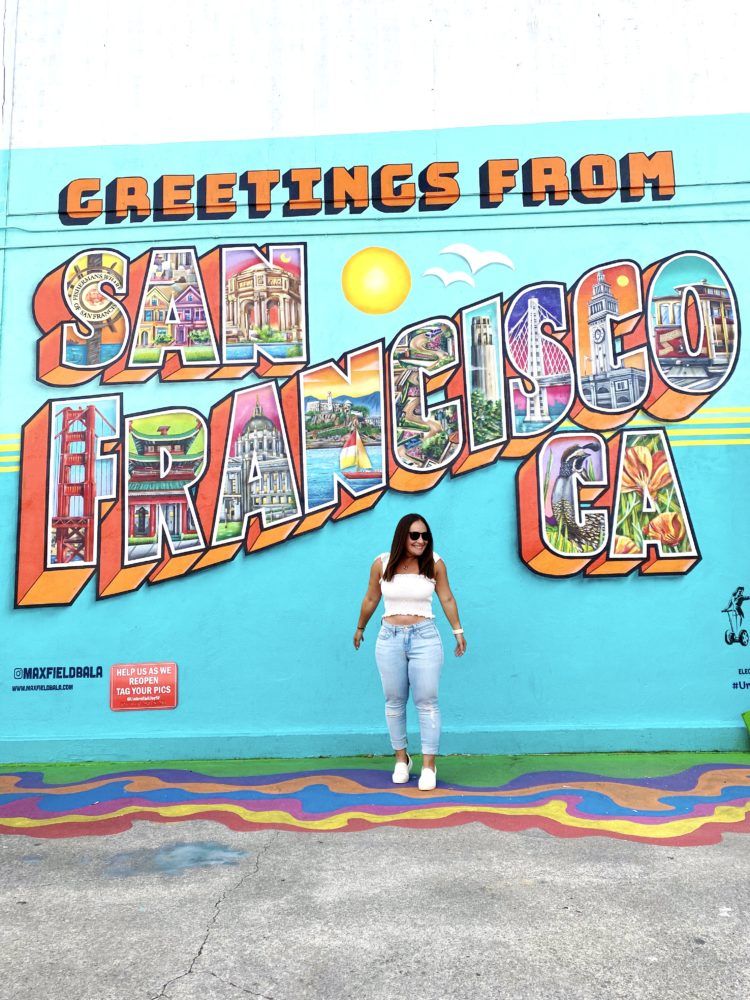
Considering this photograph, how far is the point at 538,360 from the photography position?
21.0 ft

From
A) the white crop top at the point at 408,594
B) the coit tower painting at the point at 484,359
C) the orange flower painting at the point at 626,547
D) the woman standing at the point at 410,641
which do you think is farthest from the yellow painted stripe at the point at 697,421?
the white crop top at the point at 408,594

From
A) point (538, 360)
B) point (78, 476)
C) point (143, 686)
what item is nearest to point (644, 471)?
point (538, 360)

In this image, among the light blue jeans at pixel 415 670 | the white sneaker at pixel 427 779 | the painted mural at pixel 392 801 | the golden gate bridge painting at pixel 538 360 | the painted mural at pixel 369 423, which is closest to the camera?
the painted mural at pixel 392 801

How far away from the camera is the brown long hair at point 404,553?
5.32 meters

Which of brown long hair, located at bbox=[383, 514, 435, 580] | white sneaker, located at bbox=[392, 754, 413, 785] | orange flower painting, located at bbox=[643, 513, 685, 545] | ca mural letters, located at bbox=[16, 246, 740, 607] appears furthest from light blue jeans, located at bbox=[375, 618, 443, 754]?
orange flower painting, located at bbox=[643, 513, 685, 545]

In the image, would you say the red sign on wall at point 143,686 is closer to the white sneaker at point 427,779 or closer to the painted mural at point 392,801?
the painted mural at point 392,801

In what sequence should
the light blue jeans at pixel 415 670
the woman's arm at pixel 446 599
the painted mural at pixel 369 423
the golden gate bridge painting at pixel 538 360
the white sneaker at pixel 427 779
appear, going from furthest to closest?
the golden gate bridge painting at pixel 538 360 < the painted mural at pixel 369 423 < the woman's arm at pixel 446 599 < the light blue jeans at pixel 415 670 < the white sneaker at pixel 427 779

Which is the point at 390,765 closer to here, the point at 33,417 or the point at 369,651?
the point at 369,651

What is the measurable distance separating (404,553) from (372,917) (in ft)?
8.21

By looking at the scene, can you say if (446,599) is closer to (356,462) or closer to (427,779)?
(427,779)

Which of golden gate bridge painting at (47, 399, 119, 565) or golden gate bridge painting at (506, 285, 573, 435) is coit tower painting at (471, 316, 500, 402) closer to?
golden gate bridge painting at (506, 285, 573, 435)

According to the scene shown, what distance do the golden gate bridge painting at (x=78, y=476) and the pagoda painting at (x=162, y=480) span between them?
0.22 metres

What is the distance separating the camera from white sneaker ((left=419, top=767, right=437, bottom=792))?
16.8 feet

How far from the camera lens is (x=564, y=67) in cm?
670
